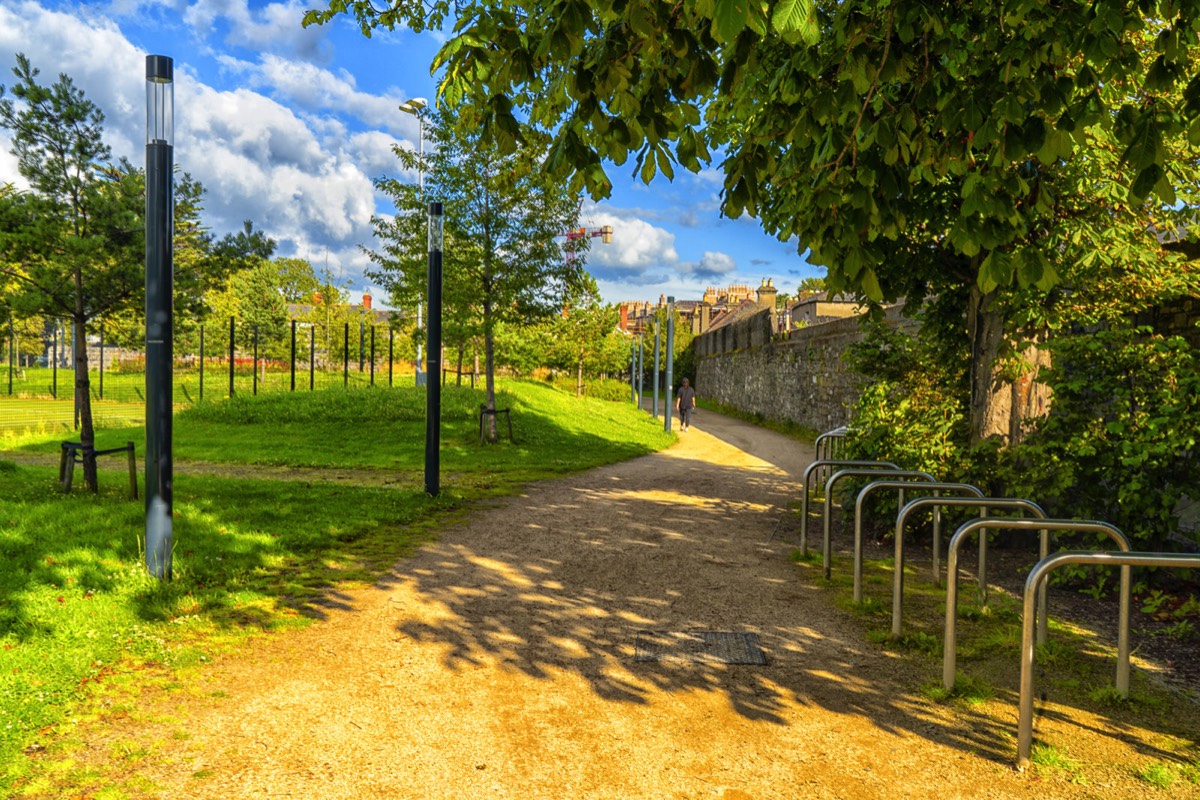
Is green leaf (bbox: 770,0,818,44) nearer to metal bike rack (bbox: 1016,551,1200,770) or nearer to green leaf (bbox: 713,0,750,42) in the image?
green leaf (bbox: 713,0,750,42)

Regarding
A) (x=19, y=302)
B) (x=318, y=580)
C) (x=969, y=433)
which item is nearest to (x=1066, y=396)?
(x=969, y=433)

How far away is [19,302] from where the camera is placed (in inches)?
320

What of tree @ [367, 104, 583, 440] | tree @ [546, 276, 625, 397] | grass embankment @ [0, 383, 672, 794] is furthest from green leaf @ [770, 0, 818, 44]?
tree @ [546, 276, 625, 397]

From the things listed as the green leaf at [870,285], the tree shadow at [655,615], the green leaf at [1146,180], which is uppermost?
the green leaf at [1146,180]

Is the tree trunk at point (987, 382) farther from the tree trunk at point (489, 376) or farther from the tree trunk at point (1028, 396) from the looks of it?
the tree trunk at point (489, 376)

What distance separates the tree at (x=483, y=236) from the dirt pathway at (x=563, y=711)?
10064 millimetres

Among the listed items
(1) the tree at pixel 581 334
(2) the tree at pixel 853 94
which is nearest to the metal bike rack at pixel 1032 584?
(2) the tree at pixel 853 94

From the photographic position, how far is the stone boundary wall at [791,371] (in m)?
18.4

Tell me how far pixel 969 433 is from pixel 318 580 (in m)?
5.88

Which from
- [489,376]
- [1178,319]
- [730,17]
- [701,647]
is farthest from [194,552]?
[489,376]

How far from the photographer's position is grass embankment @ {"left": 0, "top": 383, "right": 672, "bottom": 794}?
4.07m

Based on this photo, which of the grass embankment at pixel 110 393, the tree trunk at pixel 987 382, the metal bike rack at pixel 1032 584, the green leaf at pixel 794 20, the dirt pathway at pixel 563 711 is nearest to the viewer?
the green leaf at pixel 794 20

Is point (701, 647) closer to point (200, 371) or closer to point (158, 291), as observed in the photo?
point (158, 291)

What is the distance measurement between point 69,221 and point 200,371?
17560mm
